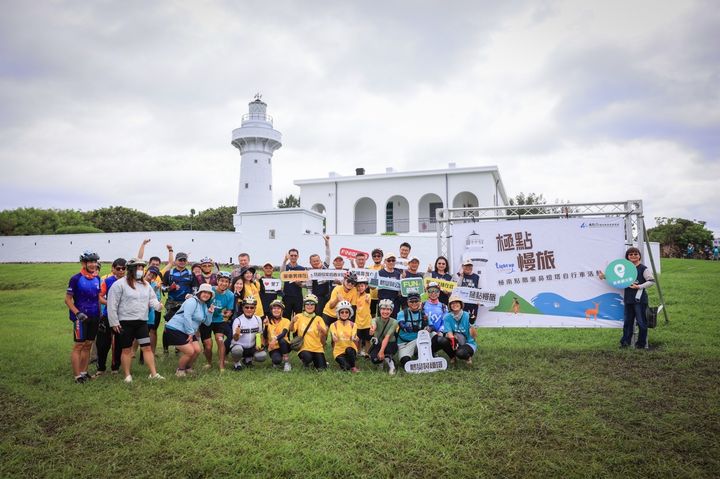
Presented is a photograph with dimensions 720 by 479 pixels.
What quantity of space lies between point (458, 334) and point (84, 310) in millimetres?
6060

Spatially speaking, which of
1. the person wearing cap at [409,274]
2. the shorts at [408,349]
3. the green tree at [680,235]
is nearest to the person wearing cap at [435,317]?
the shorts at [408,349]

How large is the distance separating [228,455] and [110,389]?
9.96ft

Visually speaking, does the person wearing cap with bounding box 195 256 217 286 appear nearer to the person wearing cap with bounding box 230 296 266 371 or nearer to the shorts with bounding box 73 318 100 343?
the person wearing cap with bounding box 230 296 266 371

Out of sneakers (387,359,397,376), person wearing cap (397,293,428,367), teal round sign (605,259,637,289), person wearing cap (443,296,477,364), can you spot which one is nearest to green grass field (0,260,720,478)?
sneakers (387,359,397,376)

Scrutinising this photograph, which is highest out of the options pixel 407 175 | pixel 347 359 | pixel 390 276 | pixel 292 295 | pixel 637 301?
pixel 407 175

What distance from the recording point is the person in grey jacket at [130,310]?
21.4 feet

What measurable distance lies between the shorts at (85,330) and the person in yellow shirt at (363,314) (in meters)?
4.25

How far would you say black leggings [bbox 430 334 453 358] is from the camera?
7410mm

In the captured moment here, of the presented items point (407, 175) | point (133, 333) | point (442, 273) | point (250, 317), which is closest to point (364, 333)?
point (442, 273)

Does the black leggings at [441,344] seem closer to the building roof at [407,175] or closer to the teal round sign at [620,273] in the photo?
the teal round sign at [620,273]

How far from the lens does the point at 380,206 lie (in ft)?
102

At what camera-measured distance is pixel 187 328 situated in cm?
703

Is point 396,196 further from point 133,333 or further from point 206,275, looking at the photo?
point 133,333

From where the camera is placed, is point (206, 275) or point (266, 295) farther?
point (266, 295)
